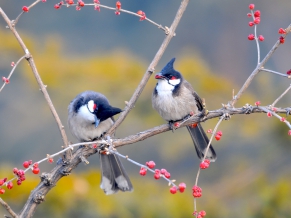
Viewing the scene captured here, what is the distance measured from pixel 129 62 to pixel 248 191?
2.31 metres

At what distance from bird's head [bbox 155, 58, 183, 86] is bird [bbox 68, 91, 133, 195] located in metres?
0.37

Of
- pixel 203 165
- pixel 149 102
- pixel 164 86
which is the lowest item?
pixel 203 165

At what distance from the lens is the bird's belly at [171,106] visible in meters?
3.43

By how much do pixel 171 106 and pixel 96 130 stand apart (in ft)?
1.68

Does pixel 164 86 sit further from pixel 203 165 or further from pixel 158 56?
pixel 203 165

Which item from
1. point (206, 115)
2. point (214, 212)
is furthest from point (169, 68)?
point (214, 212)

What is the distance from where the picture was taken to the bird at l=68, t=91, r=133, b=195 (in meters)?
3.36

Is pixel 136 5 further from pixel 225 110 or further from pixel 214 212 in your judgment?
pixel 225 110

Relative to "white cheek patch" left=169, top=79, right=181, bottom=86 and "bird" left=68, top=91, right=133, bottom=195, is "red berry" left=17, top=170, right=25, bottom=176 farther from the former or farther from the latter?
"white cheek patch" left=169, top=79, right=181, bottom=86

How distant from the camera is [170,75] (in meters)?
3.44

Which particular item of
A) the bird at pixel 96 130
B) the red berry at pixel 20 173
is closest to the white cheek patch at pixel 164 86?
the bird at pixel 96 130

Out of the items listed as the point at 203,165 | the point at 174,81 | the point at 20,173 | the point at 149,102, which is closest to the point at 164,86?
the point at 174,81

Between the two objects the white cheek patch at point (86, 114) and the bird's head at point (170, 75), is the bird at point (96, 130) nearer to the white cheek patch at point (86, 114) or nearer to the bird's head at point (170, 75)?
the white cheek patch at point (86, 114)

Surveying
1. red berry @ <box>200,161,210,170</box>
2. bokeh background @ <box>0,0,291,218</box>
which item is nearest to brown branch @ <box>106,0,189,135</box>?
red berry @ <box>200,161,210,170</box>
